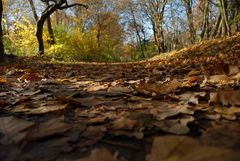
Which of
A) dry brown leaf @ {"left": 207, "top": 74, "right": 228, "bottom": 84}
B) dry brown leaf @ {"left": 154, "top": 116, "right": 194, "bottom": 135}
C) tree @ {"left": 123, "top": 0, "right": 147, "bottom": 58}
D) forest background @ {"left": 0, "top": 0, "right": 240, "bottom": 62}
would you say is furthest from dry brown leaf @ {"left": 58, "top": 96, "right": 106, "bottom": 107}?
tree @ {"left": 123, "top": 0, "right": 147, "bottom": 58}

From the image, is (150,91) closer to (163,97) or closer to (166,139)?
(163,97)

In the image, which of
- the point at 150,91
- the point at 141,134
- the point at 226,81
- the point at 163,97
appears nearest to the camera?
the point at 141,134

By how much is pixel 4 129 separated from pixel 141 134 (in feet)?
2.04

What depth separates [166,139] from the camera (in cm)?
129

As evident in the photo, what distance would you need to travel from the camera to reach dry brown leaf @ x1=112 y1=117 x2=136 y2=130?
1.60m

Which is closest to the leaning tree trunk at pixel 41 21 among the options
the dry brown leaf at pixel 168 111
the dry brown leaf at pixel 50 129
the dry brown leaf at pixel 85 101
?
the dry brown leaf at pixel 85 101

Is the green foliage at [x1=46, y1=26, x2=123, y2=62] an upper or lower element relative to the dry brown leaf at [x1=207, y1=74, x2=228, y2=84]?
upper

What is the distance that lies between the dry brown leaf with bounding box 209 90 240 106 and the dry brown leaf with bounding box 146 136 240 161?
671 millimetres

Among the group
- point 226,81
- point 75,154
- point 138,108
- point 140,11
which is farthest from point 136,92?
point 140,11

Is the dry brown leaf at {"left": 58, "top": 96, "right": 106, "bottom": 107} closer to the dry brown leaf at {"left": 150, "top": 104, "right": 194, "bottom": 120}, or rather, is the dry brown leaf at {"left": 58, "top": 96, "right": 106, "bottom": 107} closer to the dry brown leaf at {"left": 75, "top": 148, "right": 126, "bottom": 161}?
the dry brown leaf at {"left": 150, "top": 104, "right": 194, "bottom": 120}

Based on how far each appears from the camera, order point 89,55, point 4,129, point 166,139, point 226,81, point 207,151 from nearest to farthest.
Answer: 1. point 207,151
2. point 166,139
3. point 4,129
4. point 226,81
5. point 89,55

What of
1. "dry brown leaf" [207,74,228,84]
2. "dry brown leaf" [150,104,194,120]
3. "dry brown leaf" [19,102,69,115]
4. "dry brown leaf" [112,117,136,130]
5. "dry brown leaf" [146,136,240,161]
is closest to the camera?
"dry brown leaf" [146,136,240,161]

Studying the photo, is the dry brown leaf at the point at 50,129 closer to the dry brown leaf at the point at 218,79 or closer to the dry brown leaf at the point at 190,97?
the dry brown leaf at the point at 190,97

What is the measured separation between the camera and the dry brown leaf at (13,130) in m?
1.50
